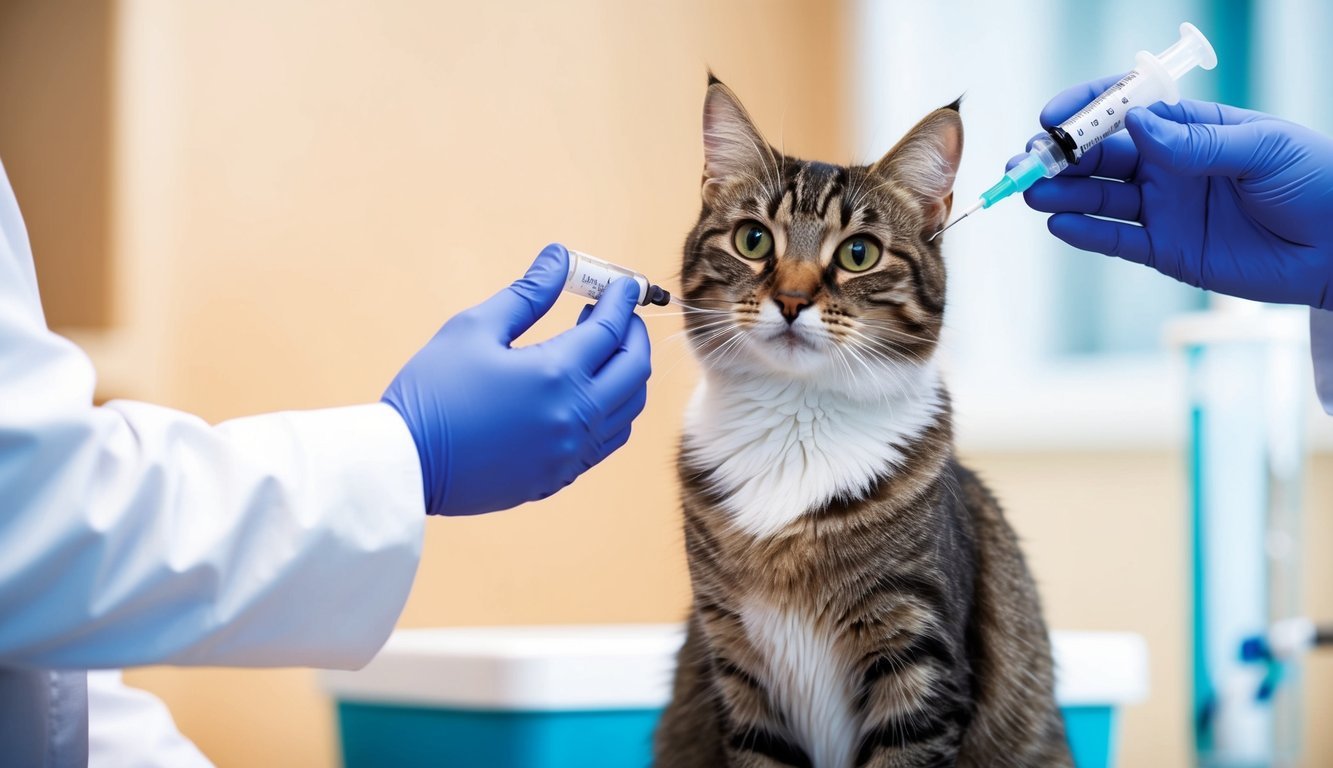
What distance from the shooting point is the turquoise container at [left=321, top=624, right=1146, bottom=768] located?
1.55 meters

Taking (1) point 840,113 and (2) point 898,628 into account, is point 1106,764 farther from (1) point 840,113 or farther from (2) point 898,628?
(1) point 840,113

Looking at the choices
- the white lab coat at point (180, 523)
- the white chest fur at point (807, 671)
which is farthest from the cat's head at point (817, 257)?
the white lab coat at point (180, 523)

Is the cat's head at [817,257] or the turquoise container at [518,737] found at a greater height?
the cat's head at [817,257]

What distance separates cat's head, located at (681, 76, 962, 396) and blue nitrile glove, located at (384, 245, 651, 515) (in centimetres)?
15

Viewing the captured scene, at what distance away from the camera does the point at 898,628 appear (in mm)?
1118

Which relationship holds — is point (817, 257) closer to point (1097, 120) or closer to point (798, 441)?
point (798, 441)

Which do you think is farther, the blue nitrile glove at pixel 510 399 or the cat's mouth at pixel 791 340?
the cat's mouth at pixel 791 340

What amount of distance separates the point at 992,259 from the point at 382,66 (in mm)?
1607

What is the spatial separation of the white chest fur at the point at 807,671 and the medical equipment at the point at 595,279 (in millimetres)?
347

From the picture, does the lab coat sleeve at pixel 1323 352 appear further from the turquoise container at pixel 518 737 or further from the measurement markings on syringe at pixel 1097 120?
the turquoise container at pixel 518 737

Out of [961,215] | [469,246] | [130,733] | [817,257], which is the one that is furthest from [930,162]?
[469,246]

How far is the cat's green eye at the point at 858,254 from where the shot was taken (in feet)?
4.06

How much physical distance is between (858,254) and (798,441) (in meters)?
0.22

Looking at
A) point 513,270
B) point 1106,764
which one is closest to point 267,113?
point 513,270
